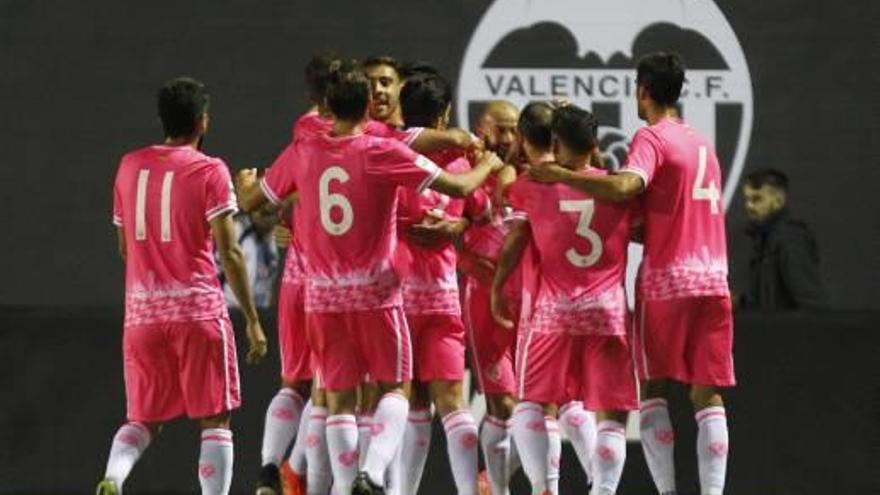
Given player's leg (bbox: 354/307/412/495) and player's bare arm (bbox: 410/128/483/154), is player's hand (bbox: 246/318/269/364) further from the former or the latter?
player's bare arm (bbox: 410/128/483/154)

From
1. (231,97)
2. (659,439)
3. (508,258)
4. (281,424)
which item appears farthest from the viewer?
(231,97)

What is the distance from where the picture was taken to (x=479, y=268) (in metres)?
12.2

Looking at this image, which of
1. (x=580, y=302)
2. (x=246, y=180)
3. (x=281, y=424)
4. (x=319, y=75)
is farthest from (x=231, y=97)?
(x=580, y=302)

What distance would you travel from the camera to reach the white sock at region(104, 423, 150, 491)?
11211 mm

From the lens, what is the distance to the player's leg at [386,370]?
1127 cm

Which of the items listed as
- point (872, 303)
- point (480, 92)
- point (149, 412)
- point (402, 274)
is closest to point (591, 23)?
point (480, 92)

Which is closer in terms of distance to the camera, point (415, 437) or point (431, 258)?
point (431, 258)

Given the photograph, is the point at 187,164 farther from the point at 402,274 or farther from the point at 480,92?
the point at 480,92

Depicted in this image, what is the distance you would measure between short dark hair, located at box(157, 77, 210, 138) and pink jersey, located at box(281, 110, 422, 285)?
1.59ft

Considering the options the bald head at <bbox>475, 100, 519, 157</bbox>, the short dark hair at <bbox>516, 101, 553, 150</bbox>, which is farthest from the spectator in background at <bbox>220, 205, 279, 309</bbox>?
the short dark hair at <bbox>516, 101, 553, 150</bbox>

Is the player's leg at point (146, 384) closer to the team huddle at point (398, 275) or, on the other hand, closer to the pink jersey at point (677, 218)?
the team huddle at point (398, 275)

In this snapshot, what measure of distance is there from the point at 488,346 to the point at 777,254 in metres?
2.62

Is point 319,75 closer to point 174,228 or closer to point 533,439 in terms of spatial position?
point 174,228

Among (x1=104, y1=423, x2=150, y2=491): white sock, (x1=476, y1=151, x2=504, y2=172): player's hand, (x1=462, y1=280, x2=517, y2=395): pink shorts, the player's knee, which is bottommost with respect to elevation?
(x1=104, y1=423, x2=150, y2=491): white sock
